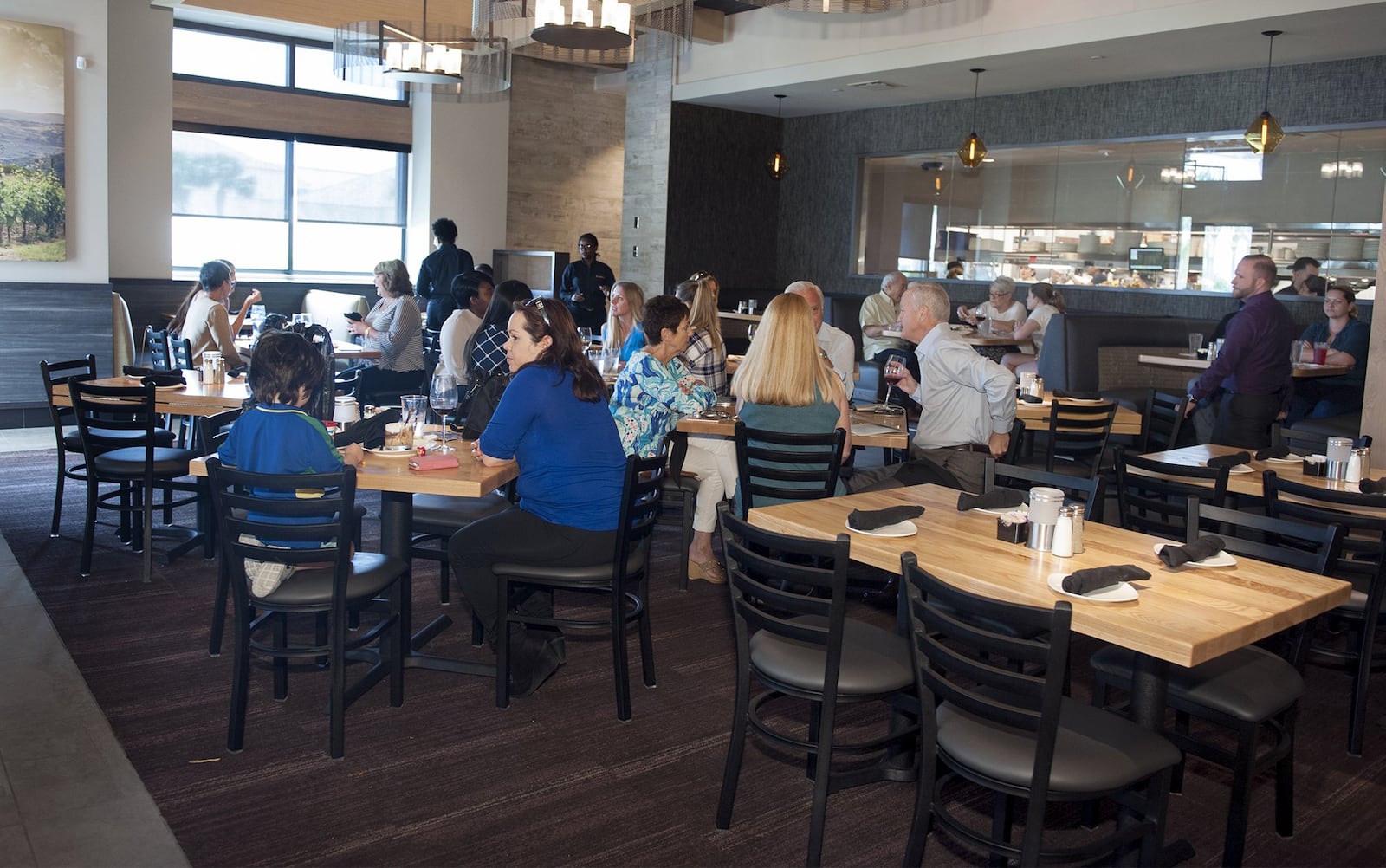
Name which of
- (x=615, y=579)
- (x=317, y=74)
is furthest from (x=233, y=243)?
(x=615, y=579)

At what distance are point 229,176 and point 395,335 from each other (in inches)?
215

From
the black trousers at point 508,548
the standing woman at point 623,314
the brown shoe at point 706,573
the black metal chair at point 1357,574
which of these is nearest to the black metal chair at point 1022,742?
the black metal chair at point 1357,574

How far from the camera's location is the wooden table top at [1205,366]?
7.82m

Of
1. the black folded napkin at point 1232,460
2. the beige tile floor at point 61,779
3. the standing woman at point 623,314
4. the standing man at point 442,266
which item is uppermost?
the standing man at point 442,266

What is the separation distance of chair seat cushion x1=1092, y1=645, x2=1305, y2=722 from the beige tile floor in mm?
A: 2509

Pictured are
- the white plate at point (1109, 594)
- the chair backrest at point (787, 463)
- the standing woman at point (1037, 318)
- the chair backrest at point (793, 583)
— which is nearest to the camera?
the white plate at point (1109, 594)

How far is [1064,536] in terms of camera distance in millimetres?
3021

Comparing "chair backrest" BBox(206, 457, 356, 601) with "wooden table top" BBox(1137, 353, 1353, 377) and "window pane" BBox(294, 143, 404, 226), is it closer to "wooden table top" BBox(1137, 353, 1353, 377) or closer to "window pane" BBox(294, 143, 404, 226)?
"wooden table top" BBox(1137, 353, 1353, 377)

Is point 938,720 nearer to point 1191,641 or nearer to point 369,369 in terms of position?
point 1191,641

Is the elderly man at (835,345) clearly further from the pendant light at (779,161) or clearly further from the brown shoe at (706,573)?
the pendant light at (779,161)

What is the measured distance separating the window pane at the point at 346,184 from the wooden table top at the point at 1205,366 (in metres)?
8.48

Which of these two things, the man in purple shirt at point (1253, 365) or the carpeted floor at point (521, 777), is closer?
the carpeted floor at point (521, 777)

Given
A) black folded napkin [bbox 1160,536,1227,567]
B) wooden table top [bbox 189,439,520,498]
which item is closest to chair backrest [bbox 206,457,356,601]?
wooden table top [bbox 189,439,520,498]

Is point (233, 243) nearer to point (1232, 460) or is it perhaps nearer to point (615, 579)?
point (615, 579)
